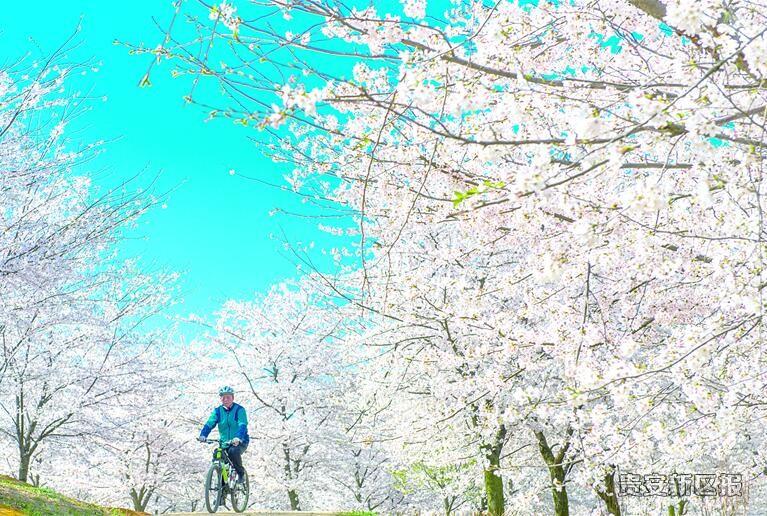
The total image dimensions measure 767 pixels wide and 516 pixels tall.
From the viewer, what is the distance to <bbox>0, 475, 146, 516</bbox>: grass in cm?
812

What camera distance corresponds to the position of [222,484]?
965cm

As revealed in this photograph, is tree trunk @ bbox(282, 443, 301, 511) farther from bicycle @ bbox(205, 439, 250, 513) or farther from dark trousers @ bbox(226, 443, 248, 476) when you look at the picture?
dark trousers @ bbox(226, 443, 248, 476)

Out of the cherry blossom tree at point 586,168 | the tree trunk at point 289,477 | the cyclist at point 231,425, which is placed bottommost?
the tree trunk at point 289,477

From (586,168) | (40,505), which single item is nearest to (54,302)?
(40,505)

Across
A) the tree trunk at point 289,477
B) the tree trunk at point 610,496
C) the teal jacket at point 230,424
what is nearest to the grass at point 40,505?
the teal jacket at point 230,424

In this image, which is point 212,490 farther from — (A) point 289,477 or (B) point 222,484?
(A) point 289,477

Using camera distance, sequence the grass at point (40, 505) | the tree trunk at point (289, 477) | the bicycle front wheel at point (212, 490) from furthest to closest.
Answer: the tree trunk at point (289, 477) < the bicycle front wheel at point (212, 490) < the grass at point (40, 505)

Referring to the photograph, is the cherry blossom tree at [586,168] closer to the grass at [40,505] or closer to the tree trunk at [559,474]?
the tree trunk at [559,474]

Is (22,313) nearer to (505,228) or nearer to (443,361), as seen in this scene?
(443,361)

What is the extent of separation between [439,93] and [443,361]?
18.6 ft

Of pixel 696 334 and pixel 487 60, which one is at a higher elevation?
pixel 487 60

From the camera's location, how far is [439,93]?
4438mm

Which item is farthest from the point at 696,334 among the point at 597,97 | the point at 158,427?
the point at 158,427

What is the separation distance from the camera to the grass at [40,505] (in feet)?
26.7
